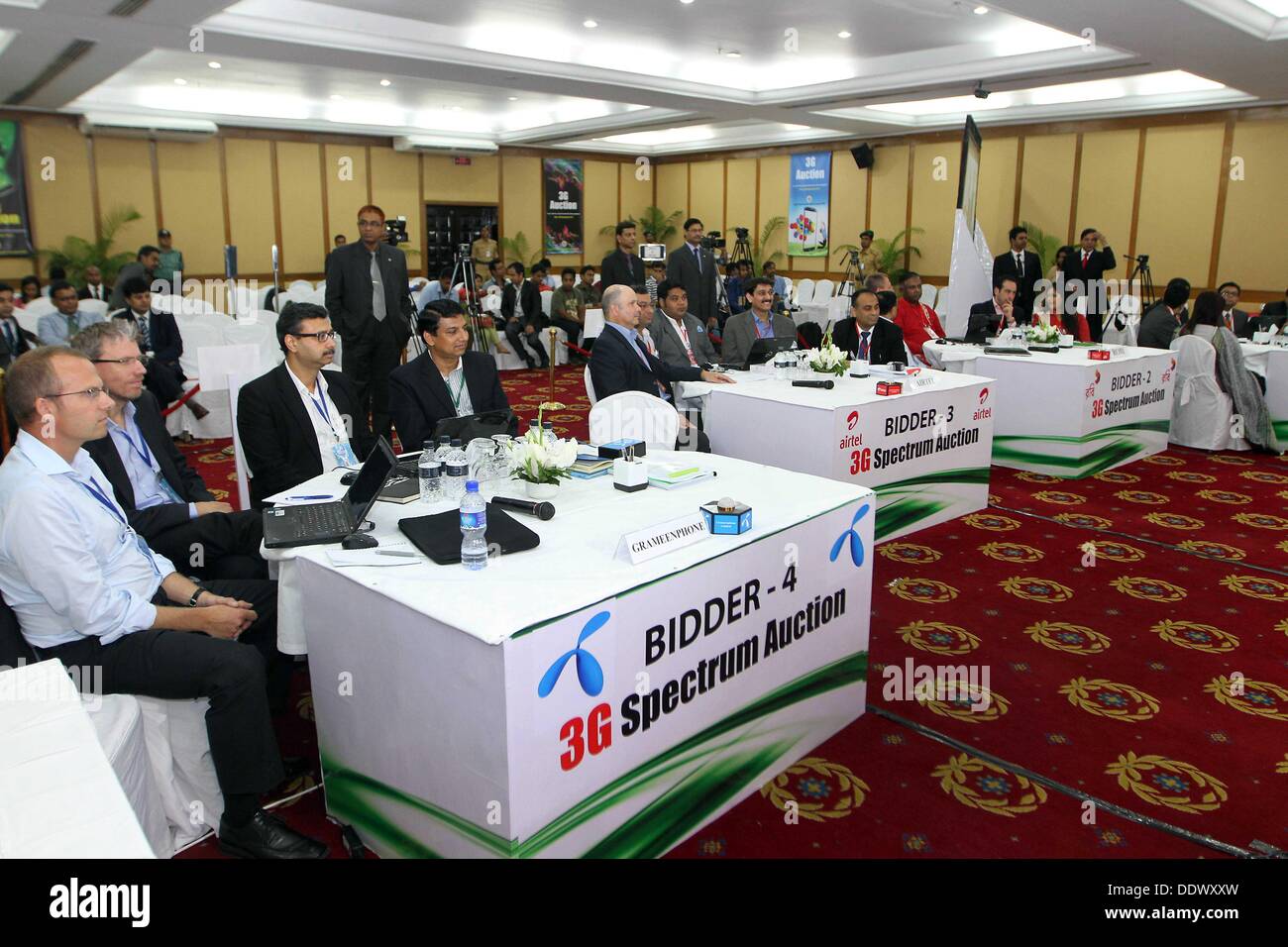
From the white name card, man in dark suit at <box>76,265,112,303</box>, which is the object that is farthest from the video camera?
man in dark suit at <box>76,265,112,303</box>

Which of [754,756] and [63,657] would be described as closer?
[63,657]

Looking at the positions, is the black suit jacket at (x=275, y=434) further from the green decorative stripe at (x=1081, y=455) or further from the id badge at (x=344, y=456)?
the green decorative stripe at (x=1081, y=455)

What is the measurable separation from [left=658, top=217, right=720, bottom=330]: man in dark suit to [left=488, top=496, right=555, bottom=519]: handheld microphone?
499 centimetres

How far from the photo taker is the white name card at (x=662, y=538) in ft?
7.80

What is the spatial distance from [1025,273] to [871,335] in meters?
5.55

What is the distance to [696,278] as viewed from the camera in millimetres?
7785

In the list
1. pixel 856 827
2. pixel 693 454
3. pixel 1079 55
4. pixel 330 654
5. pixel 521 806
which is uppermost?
pixel 1079 55

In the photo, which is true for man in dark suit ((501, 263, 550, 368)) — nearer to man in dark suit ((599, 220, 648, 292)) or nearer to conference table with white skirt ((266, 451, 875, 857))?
man in dark suit ((599, 220, 648, 292))

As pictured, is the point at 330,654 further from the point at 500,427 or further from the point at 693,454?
the point at 693,454

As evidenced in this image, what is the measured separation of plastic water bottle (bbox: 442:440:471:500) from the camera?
295cm

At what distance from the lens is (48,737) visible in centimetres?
171
